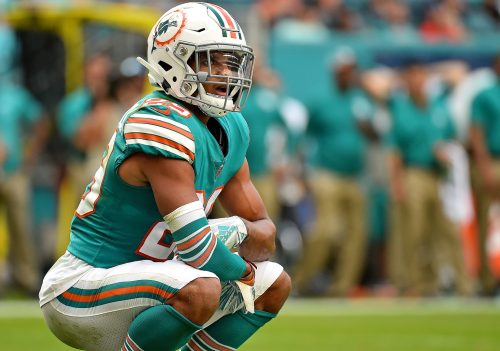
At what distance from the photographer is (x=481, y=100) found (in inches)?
430

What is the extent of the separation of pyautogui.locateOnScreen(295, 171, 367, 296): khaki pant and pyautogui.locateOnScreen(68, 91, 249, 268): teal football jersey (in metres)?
6.66

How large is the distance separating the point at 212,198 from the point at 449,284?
753cm

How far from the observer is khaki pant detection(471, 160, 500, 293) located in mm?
10922

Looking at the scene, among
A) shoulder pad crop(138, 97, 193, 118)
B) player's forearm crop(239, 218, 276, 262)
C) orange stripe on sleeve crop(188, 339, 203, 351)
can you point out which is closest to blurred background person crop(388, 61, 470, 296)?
player's forearm crop(239, 218, 276, 262)

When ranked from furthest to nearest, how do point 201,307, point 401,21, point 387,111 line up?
1. point 401,21
2. point 387,111
3. point 201,307

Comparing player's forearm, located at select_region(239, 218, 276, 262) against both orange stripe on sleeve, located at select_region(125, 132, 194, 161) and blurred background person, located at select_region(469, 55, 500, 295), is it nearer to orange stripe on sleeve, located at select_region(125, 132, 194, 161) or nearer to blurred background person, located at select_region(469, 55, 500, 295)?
orange stripe on sleeve, located at select_region(125, 132, 194, 161)

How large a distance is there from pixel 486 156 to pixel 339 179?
139cm

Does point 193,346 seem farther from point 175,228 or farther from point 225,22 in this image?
point 225,22

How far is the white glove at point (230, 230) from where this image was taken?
443cm

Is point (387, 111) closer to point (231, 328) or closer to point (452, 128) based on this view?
point (452, 128)

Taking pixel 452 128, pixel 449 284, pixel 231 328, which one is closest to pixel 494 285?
pixel 449 284

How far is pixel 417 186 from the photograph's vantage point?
440 inches

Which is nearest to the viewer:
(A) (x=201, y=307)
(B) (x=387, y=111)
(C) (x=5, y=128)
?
(A) (x=201, y=307)

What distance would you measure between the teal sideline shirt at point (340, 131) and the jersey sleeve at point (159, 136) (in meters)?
6.86
